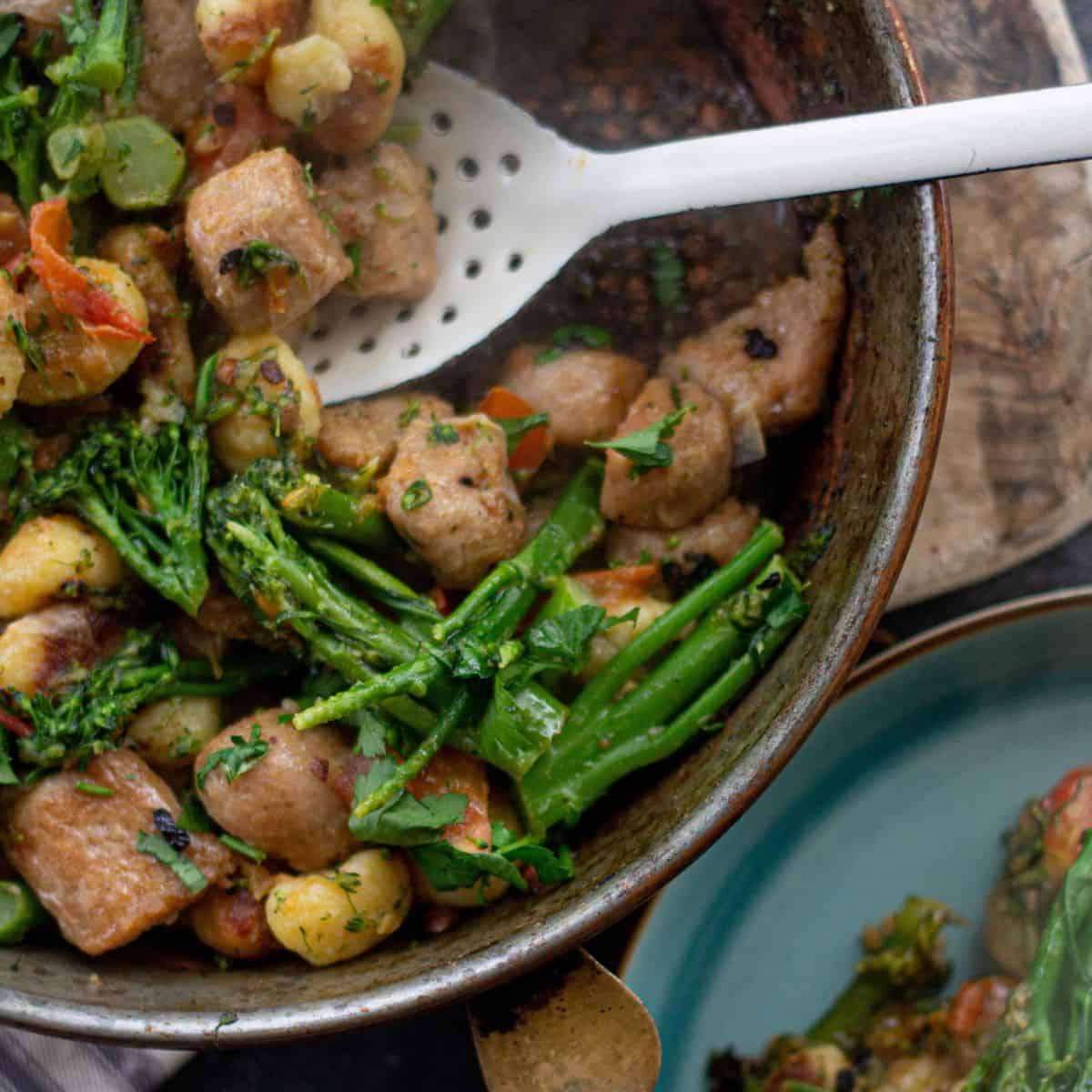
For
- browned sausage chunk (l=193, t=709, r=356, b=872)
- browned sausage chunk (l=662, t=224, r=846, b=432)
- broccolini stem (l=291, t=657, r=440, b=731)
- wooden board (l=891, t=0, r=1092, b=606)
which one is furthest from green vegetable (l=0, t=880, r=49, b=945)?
wooden board (l=891, t=0, r=1092, b=606)

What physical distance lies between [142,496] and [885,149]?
4.23 feet

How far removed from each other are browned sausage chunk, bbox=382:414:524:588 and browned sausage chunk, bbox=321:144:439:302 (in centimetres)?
29

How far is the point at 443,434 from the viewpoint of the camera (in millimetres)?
2109

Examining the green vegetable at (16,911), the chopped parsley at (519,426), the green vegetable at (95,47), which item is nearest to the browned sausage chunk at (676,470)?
the chopped parsley at (519,426)

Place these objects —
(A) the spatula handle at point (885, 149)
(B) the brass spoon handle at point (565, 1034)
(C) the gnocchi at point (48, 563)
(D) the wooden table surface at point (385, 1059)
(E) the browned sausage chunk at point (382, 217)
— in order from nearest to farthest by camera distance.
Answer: (A) the spatula handle at point (885, 149)
(B) the brass spoon handle at point (565, 1034)
(C) the gnocchi at point (48, 563)
(E) the browned sausage chunk at point (382, 217)
(D) the wooden table surface at point (385, 1059)

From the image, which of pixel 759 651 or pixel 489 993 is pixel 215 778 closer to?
pixel 489 993

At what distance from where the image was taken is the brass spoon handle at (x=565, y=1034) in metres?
1.87

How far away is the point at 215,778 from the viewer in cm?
200

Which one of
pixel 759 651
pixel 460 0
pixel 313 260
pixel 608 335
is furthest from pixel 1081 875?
pixel 460 0

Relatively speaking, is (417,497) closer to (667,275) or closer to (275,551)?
(275,551)

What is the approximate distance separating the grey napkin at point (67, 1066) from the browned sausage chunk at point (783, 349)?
5.53 feet

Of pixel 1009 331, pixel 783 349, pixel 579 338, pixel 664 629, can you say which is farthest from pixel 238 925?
pixel 1009 331

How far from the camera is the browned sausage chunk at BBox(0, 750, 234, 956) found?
194cm

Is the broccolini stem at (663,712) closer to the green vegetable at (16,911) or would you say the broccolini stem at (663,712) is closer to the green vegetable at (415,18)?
the green vegetable at (16,911)
